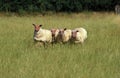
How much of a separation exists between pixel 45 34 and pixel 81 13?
21.3 metres

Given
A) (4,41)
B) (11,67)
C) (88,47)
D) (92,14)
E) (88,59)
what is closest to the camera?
(11,67)

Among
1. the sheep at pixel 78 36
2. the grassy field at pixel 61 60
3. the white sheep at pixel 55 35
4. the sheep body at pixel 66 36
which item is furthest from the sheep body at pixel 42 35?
the sheep at pixel 78 36

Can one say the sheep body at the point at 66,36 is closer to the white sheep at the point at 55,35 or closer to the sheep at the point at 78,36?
the sheep at the point at 78,36

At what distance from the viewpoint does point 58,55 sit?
997cm

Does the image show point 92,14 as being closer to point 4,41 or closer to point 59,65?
point 4,41

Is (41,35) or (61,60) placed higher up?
(41,35)

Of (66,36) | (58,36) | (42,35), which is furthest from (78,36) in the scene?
(42,35)

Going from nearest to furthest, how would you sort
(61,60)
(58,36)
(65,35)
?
(61,60), (65,35), (58,36)

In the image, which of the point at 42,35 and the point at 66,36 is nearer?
the point at 42,35

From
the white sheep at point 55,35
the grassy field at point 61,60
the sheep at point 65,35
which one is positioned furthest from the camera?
the white sheep at point 55,35

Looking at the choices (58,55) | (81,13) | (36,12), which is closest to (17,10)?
(36,12)

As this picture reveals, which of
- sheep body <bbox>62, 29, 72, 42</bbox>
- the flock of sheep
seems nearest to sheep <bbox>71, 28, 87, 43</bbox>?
the flock of sheep

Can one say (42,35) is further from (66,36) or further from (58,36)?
(66,36)

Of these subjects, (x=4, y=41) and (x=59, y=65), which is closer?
(x=59, y=65)
